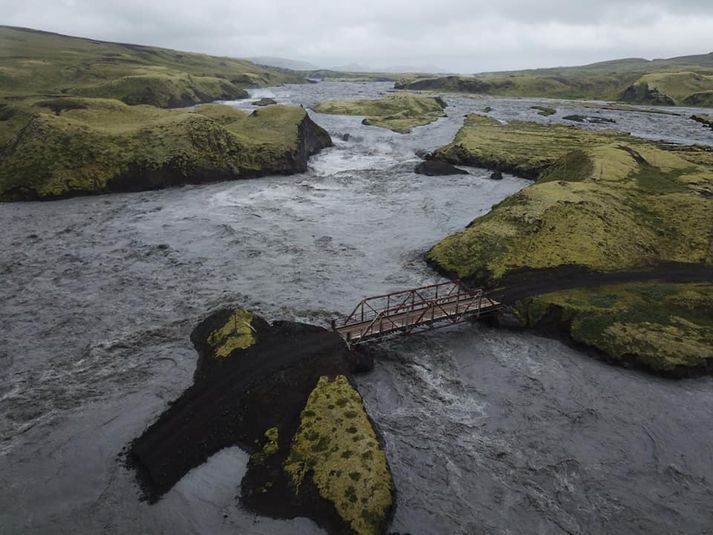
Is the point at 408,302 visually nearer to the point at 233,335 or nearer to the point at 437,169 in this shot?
the point at 233,335

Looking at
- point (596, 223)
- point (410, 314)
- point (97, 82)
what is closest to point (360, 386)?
point (410, 314)

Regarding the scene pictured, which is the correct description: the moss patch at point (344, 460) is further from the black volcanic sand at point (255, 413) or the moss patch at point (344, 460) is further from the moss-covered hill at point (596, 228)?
the moss-covered hill at point (596, 228)

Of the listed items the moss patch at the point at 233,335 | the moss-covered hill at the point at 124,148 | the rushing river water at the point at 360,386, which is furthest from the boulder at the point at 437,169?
the moss patch at the point at 233,335

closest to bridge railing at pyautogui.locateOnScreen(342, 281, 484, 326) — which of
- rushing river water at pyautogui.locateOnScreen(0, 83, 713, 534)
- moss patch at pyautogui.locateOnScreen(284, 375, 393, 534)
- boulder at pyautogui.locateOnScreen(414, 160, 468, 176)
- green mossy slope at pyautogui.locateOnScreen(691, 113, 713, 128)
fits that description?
rushing river water at pyautogui.locateOnScreen(0, 83, 713, 534)

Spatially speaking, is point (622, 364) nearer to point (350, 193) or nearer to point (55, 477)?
point (55, 477)

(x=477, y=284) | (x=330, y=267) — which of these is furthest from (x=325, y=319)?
(x=477, y=284)

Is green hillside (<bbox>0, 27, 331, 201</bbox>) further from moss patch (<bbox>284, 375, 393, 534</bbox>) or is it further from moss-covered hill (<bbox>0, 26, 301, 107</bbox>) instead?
moss patch (<bbox>284, 375, 393, 534</bbox>)
